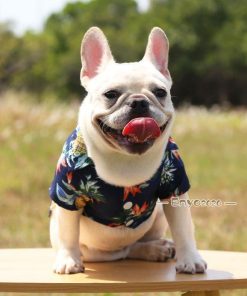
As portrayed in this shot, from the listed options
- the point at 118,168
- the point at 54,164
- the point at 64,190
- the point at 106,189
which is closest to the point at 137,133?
the point at 118,168

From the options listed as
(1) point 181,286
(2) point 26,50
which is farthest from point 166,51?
(2) point 26,50

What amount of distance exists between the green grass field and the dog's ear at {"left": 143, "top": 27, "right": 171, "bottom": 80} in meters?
1.79

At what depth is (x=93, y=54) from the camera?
7.70 ft

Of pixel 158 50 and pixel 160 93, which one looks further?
pixel 158 50

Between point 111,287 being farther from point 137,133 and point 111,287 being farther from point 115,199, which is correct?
point 137,133

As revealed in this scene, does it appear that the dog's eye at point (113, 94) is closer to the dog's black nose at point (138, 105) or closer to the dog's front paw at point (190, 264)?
the dog's black nose at point (138, 105)

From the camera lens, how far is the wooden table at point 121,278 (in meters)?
2.05

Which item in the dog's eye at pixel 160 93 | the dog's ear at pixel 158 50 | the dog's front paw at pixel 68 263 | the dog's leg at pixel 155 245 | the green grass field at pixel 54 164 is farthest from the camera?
the green grass field at pixel 54 164

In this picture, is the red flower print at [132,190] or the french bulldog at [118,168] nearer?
the french bulldog at [118,168]

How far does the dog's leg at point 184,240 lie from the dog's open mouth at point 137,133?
0.34 m

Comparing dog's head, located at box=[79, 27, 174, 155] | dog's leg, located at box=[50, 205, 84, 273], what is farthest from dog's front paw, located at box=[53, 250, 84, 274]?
dog's head, located at box=[79, 27, 174, 155]

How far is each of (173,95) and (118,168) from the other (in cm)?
59

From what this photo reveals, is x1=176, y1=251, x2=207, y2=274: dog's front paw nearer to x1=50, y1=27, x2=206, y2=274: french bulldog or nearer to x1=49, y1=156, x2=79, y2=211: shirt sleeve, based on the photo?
x1=50, y1=27, x2=206, y2=274: french bulldog

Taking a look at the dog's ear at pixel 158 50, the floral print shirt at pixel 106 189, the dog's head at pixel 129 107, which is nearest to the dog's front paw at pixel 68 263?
the floral print shirt at pixel 106 189
